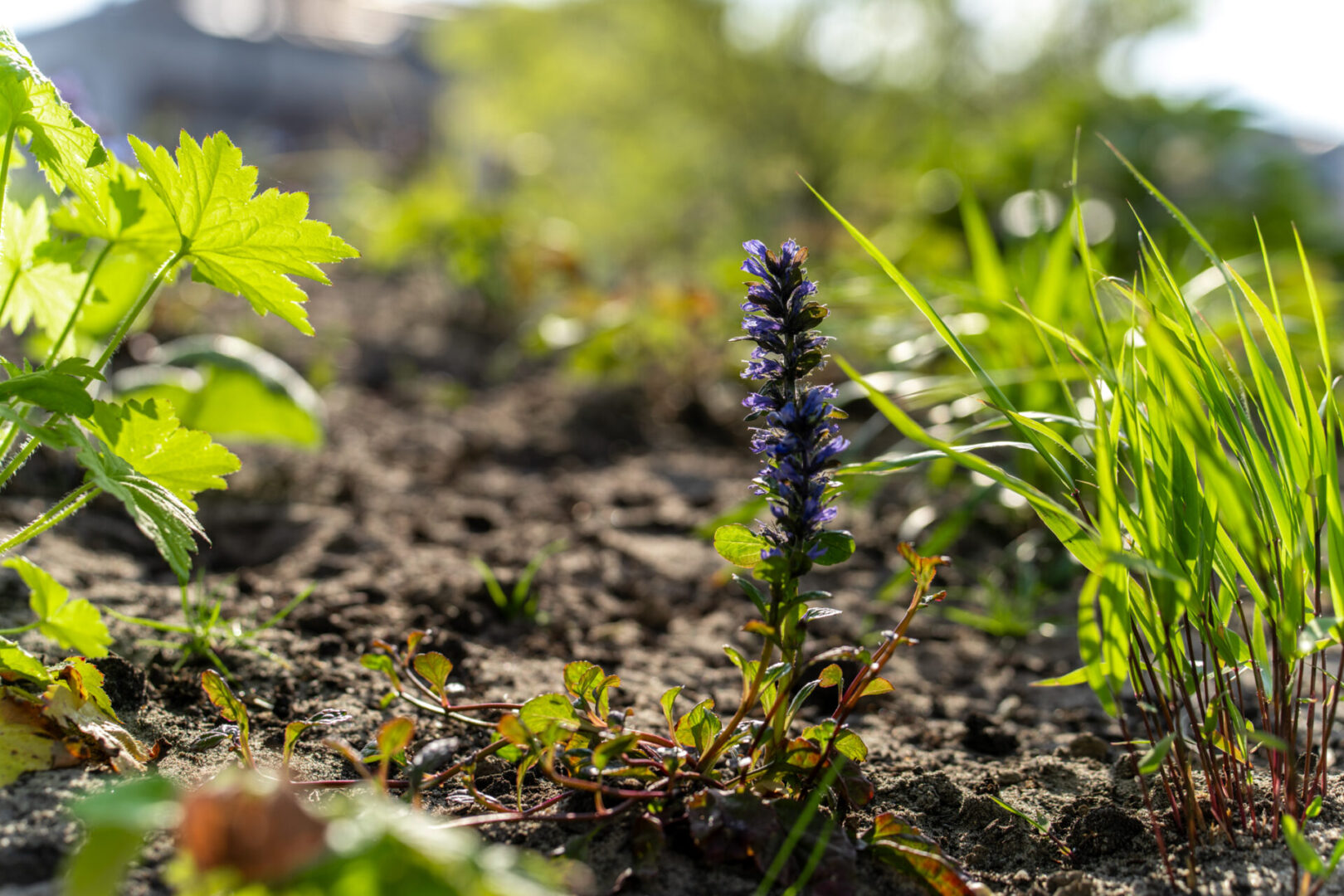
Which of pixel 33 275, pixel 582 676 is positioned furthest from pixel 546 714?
pixel 33 275

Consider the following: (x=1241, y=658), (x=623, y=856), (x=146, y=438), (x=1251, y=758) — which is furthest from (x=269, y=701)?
(x=1251, y=758)

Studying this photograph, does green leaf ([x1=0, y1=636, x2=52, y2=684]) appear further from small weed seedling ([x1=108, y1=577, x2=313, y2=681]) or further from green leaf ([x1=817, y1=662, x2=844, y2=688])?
green leaf ([x1=817, y1=662, x2=844, y2=688])

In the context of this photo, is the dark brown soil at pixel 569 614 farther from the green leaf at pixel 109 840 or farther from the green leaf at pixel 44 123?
the green leaf at pixel 44 123

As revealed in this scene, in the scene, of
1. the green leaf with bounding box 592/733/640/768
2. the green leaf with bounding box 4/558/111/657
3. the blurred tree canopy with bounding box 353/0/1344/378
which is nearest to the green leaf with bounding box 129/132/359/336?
the green leaf with bounding box 4/558/111/657

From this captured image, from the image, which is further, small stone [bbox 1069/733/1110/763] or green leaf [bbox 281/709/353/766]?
small stone [bbox 1069/733/1110/763]

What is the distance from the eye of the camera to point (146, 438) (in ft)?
3.34

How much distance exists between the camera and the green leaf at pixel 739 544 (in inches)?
36.7

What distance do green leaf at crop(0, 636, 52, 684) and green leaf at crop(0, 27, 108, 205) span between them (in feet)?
1.55

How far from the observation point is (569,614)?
173 cm

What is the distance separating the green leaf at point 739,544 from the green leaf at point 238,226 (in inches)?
20.3

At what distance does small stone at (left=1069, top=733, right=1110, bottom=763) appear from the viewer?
1295 mm

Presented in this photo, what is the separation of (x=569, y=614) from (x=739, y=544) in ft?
2.83

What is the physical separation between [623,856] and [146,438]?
0.69 m

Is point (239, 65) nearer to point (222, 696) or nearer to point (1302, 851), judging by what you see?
point (222, 696)
